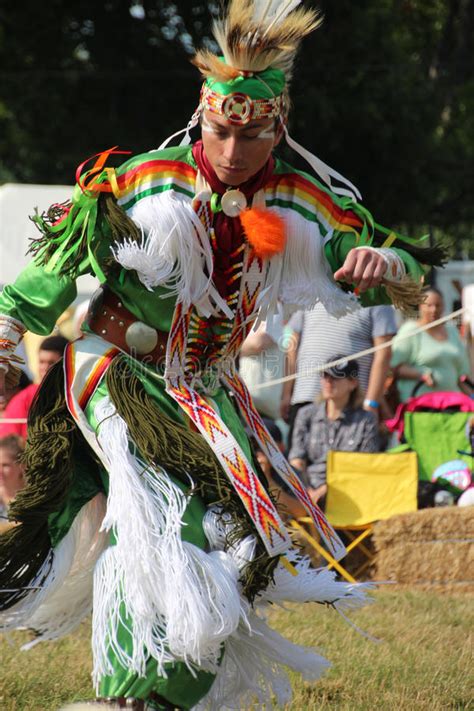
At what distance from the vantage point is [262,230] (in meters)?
3.52

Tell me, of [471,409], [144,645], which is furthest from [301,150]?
[471,409]

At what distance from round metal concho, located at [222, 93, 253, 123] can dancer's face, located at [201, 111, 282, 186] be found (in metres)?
0.02

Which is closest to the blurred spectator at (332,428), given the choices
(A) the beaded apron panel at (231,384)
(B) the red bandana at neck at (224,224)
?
(A) the beaded apron panel at (231,384)

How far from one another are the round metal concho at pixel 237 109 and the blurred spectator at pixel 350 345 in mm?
3964

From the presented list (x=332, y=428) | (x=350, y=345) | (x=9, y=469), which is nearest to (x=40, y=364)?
(x=9, y=469)

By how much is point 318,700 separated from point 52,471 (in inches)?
59.8

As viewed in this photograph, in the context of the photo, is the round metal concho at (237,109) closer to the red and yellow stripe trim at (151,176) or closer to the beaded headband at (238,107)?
the beaded headband at (238,107)

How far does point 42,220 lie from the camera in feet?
11.6

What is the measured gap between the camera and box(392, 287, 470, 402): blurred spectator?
7918 millimetres

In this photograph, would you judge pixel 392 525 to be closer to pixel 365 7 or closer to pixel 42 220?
pixel 42 220

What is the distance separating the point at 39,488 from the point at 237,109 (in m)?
1.26

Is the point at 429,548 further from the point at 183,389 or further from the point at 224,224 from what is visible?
the point at 224,224

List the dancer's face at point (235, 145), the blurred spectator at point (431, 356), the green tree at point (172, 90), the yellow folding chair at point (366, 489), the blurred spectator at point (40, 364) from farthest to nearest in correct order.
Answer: the green tree at point (172, 90) → the blurred spectator at point (431, 356) → the blurred spectator at point (40, 364) → the yellow folding chair at point (366, 489) → the dancer's face at point (235, 145)

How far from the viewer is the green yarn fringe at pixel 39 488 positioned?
347 centimetres
